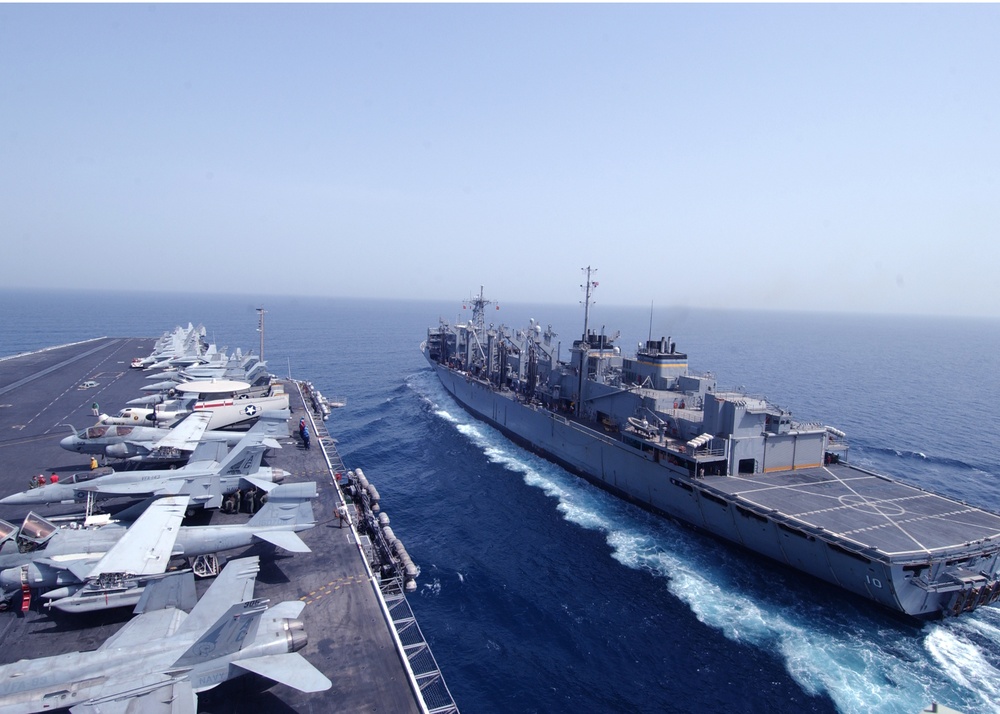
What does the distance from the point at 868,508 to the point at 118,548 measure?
38.3 meters

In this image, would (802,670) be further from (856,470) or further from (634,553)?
(856,470)

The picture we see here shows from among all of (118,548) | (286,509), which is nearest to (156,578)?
(118,548)

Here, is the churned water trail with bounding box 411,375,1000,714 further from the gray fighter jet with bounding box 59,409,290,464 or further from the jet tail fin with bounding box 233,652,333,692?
the gray fighter jet with bounding box 59,409,290,464

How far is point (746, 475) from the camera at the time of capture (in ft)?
123

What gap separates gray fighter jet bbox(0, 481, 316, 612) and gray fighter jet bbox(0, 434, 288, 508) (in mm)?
1501

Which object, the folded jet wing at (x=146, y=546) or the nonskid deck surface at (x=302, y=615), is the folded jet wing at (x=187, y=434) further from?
the folded jet wing at (x=146, y=546)

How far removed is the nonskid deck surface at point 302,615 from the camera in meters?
16.3

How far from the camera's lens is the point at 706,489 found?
3409 centimetres

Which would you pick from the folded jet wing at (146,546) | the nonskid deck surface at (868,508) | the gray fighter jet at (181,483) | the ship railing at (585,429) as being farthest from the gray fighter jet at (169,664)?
A: the ship railing at (585,429)

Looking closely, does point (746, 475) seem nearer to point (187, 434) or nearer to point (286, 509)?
point (286, 509)

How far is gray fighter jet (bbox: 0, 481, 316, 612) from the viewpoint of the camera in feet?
64.1

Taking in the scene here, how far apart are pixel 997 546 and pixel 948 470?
1009 inches

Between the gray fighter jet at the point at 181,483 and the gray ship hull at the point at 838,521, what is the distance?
25.9 m

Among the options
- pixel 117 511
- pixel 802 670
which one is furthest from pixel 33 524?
pixel 802 670
